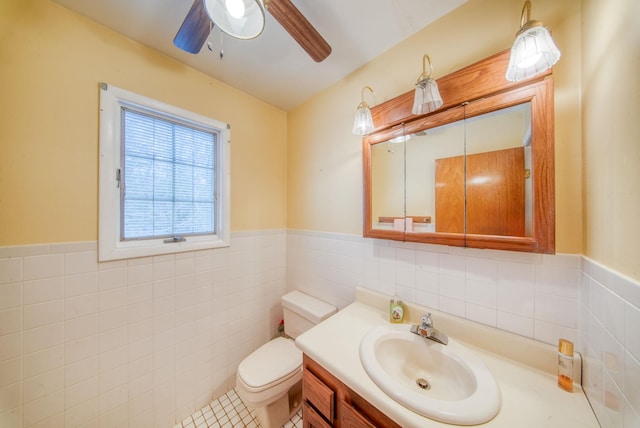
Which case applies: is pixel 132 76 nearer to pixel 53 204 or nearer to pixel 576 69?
pixel 53 204

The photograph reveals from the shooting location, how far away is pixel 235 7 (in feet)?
2.11

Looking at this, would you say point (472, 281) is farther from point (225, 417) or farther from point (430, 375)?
point (225, 417)

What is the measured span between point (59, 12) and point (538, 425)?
2404mm

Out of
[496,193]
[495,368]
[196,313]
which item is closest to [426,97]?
[496,193]

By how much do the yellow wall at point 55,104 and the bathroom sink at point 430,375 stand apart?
148 cm

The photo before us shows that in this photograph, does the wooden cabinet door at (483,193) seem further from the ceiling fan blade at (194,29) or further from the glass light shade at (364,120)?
the ceiling fan blade at (194,29)

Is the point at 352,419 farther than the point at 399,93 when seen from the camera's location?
No

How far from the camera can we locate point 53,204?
94 cm

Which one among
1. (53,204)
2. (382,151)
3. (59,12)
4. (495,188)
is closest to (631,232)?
(495,188)

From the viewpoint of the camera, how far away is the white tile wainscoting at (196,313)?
0.63m

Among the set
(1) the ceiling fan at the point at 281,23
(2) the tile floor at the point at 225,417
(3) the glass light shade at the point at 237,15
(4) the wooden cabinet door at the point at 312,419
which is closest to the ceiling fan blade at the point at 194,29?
(1) the ceiling fan at the point at 281,23

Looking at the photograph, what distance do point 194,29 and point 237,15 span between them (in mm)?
359

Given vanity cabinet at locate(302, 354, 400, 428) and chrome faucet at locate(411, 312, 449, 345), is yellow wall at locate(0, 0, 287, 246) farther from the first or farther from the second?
chrome faucet at locate(411, 312, 449, 345)

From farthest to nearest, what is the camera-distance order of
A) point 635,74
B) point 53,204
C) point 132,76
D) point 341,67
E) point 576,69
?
Answer: point 341,67
point 132,76
point 53,204
point 576,69
point 635,74
